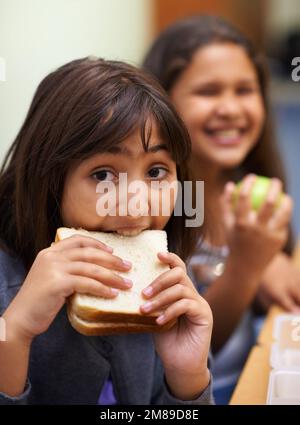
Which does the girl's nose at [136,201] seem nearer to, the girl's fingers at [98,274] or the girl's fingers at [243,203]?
the girl's fingers at [98,274]

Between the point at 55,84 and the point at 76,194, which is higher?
the point at 55,84

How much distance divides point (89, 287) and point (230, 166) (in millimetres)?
743

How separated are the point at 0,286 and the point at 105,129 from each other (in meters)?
0.22

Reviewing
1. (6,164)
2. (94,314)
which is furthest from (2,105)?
(94,314)

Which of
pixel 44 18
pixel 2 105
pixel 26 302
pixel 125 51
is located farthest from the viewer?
pixel 125 51

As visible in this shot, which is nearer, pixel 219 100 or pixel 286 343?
pixel 286 343

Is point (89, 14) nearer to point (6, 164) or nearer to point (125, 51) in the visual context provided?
point (125, 51)

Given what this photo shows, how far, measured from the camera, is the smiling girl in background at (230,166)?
104 cm

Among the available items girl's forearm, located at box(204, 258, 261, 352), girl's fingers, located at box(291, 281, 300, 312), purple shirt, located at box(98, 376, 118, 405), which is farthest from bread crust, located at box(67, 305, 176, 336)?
girl's fingers, located at box(291, 281, 300, 312)

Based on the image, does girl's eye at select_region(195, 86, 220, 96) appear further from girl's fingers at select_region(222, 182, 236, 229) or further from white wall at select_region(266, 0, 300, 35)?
white wall at select_region(266, 0, 300, 35)

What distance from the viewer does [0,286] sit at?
693 mm

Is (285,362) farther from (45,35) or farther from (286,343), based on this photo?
(45,35)

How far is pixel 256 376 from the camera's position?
0.82 m

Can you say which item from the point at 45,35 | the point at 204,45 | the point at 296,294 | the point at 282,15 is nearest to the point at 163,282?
the point at 296,294
